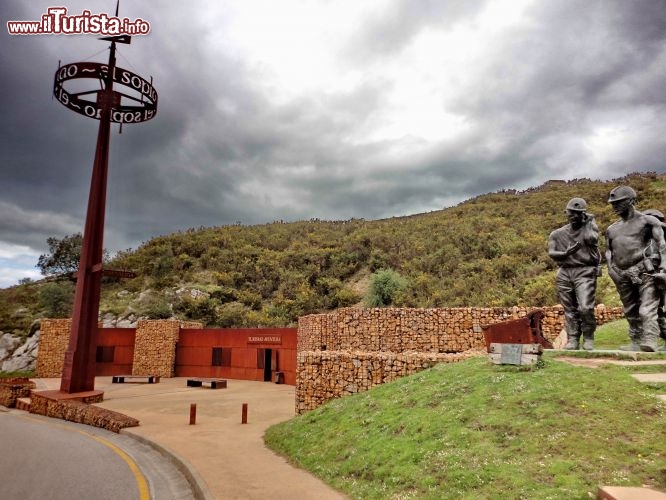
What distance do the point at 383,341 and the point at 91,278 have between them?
13525mm

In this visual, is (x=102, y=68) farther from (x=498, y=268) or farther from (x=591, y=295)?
(x=498, y=268)

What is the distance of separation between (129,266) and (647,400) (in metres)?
54.1

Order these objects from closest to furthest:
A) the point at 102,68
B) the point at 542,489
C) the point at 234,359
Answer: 1. the point at 542,489
2. the point at 102,68
3. the point at 234,359

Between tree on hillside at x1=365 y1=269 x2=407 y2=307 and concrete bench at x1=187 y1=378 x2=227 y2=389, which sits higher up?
tree on hillside at x1=365 y1=269 x2=407 y2=307

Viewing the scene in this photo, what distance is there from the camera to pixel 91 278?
2078 cm

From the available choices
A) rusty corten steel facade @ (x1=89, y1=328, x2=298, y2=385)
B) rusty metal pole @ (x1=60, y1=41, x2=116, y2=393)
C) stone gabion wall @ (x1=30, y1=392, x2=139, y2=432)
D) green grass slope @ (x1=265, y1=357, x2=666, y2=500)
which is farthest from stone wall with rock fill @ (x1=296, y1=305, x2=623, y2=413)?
rusty metal pole @ (x1=60, y1=41, x2=116, y2=393)

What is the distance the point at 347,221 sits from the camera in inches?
2972

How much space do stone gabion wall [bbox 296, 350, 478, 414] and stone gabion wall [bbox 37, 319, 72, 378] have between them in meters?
25.3

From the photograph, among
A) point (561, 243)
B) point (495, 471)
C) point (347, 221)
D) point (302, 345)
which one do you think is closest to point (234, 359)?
point (302, 345)

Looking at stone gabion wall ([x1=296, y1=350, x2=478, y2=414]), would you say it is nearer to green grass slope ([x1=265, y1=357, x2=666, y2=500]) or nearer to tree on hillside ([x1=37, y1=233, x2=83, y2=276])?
green grass slope ([x1=265, y1=357, x2=666, y2=500])

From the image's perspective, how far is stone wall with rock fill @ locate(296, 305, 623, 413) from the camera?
1286 centimetres

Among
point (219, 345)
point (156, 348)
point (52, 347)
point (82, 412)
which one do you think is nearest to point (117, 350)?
point (156, 348)

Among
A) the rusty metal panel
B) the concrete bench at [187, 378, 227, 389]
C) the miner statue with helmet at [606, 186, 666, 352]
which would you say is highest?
the miner statue with helmet at [606, 186, 666, 352]

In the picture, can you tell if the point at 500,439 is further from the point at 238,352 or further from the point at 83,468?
the point at 238,352
